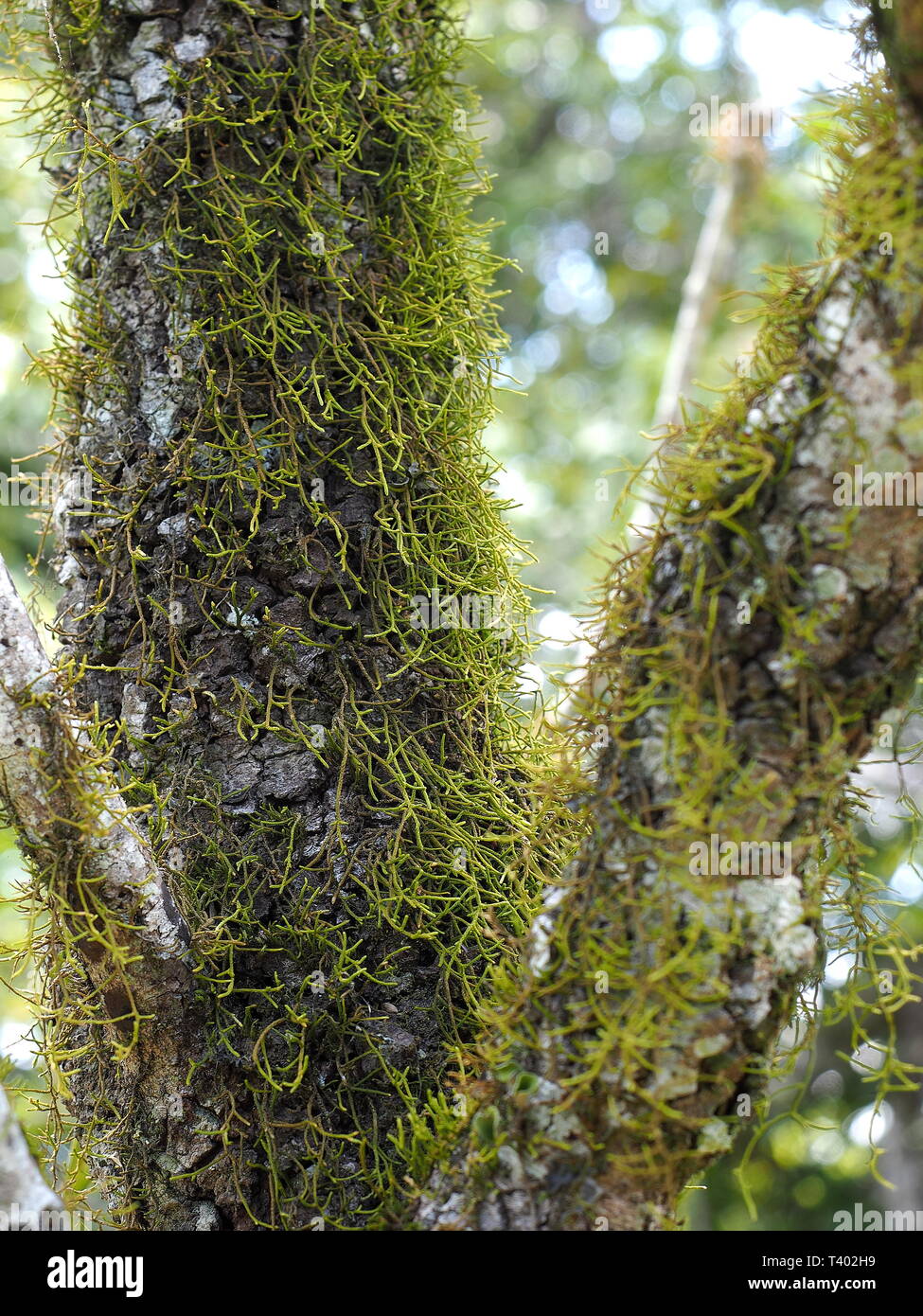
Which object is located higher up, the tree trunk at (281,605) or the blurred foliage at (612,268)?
the blurred foliage at (612,268)

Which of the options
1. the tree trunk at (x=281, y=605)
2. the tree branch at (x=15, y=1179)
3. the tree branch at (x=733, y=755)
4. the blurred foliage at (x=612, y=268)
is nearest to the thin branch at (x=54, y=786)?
the tree trunk at (x=281, y=605)

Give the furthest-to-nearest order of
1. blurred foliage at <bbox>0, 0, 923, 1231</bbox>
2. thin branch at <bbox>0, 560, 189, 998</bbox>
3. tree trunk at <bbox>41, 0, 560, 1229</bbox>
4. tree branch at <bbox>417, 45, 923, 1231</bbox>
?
blurred foliage at <bbox>0, 0, 923, 1231</bbox> < tree trunk at <bbox>41, 0, 560, 1229</bbox> < thin branch at <bbox>0, 560, 189, 998</bbox> < tree branch at <bbox>417, 45, 923, 1231</bbox>

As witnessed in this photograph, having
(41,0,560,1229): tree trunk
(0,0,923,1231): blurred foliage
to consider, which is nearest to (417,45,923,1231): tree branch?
(41,0,560,1229): tree trunk

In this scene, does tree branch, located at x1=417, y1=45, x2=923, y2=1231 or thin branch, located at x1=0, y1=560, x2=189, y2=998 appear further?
thin branch, located at x1=0, y1=560, x2=189, y2=998

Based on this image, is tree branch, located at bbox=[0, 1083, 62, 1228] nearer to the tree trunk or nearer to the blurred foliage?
the tree trunk

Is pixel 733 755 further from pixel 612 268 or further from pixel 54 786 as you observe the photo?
pixel 612 268

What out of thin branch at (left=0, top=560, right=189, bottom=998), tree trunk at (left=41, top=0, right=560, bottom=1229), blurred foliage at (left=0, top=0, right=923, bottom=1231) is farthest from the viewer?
blurred foliage at (left=0, top=0, right=923, bottom=1231)

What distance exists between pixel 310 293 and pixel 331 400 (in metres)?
0.15

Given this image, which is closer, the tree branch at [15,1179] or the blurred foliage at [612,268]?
the tree branch at [15,1179]

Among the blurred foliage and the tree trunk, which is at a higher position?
the blurred foliage

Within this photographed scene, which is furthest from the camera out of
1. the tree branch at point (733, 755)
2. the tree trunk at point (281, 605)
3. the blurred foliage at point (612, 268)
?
the blurred foliage at point (612, 268)

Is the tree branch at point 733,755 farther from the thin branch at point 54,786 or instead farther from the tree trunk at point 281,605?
the thin branch at point 54,786

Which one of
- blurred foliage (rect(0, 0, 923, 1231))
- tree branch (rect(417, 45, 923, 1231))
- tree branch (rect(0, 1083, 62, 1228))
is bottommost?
tree branch (rect(0, 1083, 62, 1228))
